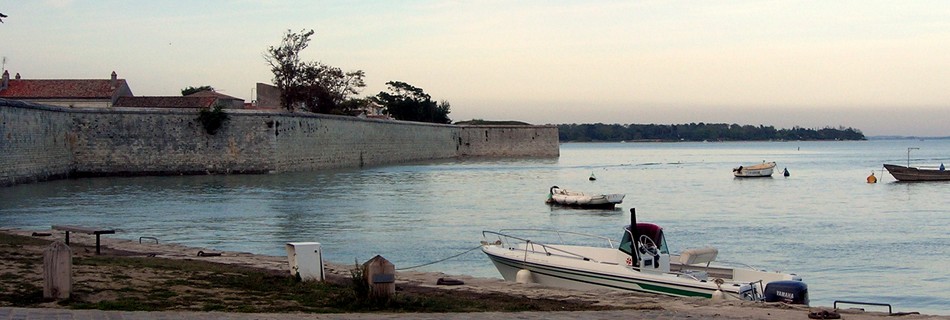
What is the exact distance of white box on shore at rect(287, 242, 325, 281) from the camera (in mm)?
12578

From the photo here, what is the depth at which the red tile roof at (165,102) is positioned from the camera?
201 feet

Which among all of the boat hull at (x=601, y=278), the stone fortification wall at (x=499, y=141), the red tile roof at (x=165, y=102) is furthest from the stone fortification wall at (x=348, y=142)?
the boat hull at (x=601, y=278)

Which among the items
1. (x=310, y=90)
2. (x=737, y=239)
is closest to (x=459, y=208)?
(x=737, y=239)

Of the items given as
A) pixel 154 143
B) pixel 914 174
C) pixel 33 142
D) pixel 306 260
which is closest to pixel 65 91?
pixel 154 143

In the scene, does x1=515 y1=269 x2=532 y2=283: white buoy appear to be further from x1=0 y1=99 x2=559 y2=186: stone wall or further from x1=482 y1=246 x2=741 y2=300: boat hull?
x1=0 y1=99 x2=559 y2=186: stone wall

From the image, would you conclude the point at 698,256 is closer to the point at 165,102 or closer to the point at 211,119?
the point at 211,119

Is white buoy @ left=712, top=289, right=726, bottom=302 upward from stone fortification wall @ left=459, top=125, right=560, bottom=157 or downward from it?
Answer: downward

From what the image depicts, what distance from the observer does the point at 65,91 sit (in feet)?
214

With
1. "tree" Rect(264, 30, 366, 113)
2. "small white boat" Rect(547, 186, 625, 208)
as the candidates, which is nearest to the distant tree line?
"tree" Rect(264, 30, 366, 113)

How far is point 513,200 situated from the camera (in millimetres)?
39375

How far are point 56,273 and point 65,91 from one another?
194ft

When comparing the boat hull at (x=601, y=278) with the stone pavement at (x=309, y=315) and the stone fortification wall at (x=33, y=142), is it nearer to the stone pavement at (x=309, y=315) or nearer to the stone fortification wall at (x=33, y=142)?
the stone pavement at (x=309, y=315)

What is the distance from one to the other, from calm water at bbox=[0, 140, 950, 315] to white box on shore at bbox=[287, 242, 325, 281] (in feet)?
18.3

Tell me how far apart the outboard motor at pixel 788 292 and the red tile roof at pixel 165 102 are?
51327mm
